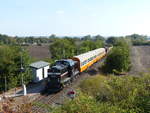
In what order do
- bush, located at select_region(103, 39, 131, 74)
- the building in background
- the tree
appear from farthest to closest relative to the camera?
bush, located at select_region(103, 39, 131, 74) → the building in background → the tree

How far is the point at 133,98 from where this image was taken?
36.2 feet

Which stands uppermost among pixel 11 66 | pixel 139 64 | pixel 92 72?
pixel 11 66

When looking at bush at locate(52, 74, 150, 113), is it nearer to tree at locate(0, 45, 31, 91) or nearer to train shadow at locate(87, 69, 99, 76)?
tree at locate(0, 45, 31, 91)

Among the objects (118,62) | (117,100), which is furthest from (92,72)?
(117,100)

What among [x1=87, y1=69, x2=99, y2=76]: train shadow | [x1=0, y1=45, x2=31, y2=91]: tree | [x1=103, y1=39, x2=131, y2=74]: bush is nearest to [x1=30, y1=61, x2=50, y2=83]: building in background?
[x1=0, y1=45, x2=31, y2=91]: tree

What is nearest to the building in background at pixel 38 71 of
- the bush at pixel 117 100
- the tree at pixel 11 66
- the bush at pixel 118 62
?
the tree at pixel 11 66

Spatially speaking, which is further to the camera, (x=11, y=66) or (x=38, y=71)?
(x=38, y=71)

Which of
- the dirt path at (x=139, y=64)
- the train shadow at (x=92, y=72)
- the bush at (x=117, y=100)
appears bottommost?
the dirt path at (x=139, y=64)

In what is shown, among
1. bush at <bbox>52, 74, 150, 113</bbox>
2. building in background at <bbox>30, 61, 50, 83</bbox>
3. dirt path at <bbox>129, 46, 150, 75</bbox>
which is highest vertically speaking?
bush at <bbox>52, 74, 150, 113</bbox>

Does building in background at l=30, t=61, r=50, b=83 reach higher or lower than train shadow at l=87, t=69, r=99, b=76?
higher

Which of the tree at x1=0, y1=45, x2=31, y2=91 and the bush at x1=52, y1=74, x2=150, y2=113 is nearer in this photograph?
the bush at x1=52, y1=74, x2=150, y2=113

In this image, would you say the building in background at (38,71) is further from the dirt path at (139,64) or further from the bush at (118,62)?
the dirt path at (139,64)

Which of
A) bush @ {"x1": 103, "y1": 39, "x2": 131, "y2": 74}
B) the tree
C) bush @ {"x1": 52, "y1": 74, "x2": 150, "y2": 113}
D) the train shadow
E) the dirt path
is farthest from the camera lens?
the dirt path

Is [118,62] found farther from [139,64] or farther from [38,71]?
[139,64]
